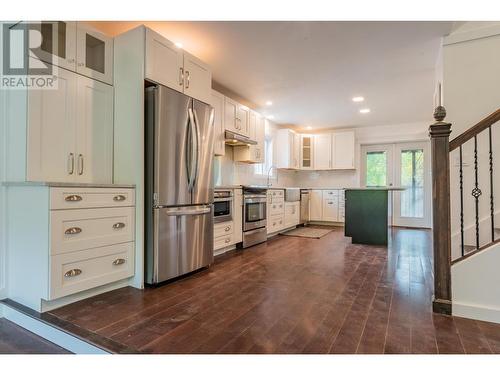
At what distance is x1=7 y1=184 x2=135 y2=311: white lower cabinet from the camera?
1.91 meters

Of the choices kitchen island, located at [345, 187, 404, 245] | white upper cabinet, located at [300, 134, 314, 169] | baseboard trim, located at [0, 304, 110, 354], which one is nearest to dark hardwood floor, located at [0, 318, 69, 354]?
baseboard trim, located at [0, 304, 110, 354]

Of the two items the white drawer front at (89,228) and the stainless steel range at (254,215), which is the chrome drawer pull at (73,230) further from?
the stainless steel range at (254,215)

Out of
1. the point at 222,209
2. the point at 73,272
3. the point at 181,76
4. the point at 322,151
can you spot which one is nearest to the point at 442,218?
the point at 222,209

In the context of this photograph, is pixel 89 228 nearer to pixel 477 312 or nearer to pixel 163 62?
pixel 163 62

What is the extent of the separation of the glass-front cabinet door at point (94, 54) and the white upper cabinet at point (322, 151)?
5.41 m

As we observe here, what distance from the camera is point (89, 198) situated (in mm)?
2141

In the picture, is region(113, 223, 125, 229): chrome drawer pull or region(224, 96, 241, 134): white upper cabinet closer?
region(113, 223, 125, 229): chrome drawer pull

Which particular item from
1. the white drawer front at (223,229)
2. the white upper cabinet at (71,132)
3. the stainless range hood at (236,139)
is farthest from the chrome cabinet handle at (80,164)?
the stainless range hood at (236,139)

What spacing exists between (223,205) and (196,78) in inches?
63.9

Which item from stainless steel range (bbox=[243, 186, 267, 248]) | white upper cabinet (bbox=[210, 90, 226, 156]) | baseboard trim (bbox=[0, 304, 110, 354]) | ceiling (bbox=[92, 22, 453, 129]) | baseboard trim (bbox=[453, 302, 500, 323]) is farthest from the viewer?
stainless steel range (bbox=[243, 186, 267, 248])

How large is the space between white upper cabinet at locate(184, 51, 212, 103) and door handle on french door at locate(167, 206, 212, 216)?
119 centimetres

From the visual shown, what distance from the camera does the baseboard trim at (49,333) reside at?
1.55 m

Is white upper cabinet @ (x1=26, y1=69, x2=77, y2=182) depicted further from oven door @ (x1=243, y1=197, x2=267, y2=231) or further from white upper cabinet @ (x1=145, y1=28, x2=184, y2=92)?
oven door @ (x1=243, y1=197, x2=267, y2=231)
